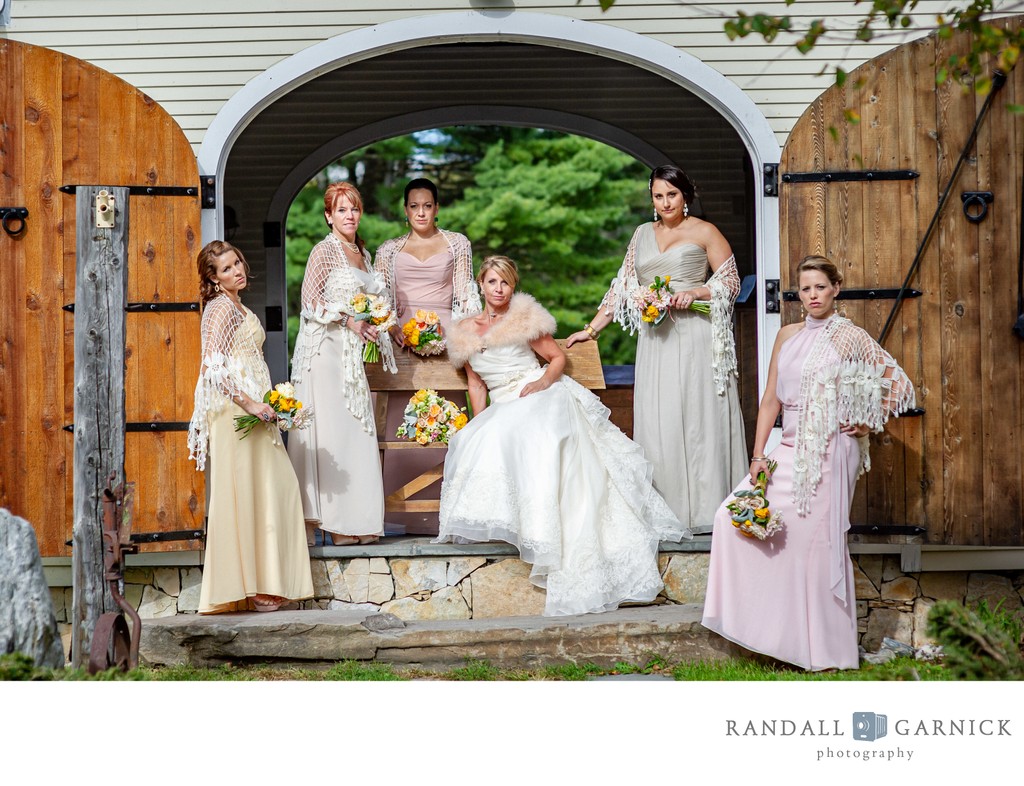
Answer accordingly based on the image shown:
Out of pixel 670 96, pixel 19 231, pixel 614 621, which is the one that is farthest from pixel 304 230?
pixel 614 621

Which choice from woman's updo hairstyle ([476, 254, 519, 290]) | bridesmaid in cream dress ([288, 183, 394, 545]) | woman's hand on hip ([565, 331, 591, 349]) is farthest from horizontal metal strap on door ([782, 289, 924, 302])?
bridesmaid in cream dress ([288, 183, 394, 545])

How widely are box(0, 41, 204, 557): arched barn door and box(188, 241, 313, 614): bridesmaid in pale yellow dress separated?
0.37m

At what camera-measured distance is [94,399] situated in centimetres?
573

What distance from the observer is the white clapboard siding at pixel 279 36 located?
22.6 feet

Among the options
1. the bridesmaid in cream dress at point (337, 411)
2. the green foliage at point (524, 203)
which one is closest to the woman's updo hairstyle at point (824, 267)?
the bridesmaid in cream dress at point (337, 411)

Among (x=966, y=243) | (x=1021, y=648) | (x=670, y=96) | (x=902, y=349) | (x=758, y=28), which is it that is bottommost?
(x=1021, y=648)

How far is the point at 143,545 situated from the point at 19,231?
179 centimetres

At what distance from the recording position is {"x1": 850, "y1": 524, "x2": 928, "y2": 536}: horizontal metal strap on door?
6.59m

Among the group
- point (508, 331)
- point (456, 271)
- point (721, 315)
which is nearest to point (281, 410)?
point (508, 331)

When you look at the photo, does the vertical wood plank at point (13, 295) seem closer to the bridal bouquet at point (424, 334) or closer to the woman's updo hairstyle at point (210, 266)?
the woman's updo hairstyle at point (210, 266)

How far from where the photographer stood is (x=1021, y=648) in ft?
19.7

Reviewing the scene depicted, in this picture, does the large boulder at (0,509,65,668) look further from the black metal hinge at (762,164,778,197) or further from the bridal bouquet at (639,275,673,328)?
the black metal hinge at (762,164,778,197)

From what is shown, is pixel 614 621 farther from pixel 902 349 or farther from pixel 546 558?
pixel 902 349

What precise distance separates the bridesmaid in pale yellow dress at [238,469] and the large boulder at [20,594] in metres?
1.01
